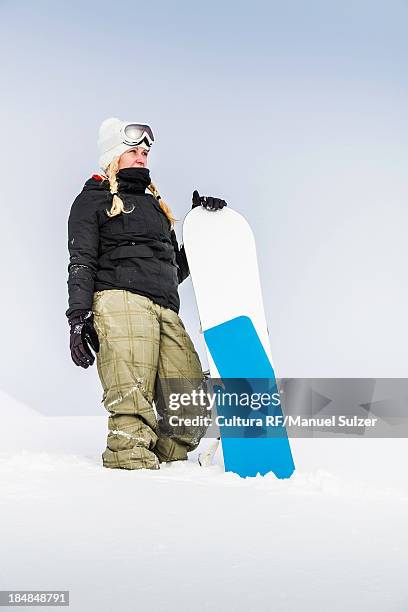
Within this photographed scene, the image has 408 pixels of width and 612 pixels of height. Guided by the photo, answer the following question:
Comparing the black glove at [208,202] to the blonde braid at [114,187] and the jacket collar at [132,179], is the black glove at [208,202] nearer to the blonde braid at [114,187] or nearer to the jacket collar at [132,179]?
the jacket collar at [132,179]

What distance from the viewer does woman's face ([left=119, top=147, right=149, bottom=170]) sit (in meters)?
3.25

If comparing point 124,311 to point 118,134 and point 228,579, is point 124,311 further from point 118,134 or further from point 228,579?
point 228,579

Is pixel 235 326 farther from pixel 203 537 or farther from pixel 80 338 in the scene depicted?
pixel 203 537

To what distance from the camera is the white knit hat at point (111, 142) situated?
3.24m

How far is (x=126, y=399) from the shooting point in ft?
9.69

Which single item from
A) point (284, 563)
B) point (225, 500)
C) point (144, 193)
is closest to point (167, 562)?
point (284, 563)

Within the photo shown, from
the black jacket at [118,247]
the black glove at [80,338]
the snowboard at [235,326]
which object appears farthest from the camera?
the black jacket at [118,247]

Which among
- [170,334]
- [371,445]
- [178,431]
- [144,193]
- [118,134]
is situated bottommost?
[371,445]

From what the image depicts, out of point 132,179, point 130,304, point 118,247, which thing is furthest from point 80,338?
point 132,179

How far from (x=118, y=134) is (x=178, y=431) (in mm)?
1343

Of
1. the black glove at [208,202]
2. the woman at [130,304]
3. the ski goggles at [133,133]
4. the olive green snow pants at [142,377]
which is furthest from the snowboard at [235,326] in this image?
the ski goggles at [133,133]

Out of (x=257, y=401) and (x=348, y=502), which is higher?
(x=257, y=401)

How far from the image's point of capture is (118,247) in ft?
10.2

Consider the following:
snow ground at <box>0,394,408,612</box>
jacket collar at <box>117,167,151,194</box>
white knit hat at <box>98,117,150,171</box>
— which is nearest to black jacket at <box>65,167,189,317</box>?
jacket collar at <box>117,167,151,194</box>
